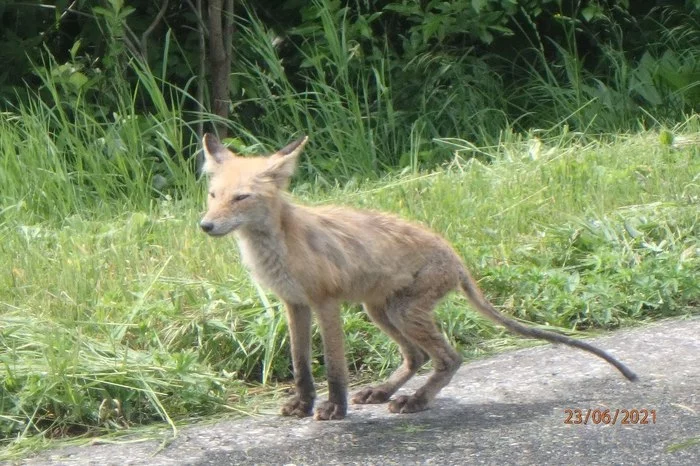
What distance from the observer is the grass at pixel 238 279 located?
5.48 meters

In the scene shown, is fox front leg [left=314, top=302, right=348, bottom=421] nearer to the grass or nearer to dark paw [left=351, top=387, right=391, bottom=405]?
dark paw [left=351, top=387, right=391, bottom=405]

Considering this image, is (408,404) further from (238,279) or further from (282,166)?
(238,279)

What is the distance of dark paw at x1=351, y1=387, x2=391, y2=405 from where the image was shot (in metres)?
5.76

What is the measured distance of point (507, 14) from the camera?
11633mm

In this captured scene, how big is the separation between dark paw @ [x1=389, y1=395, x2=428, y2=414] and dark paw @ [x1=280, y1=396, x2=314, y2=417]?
0.41 metres

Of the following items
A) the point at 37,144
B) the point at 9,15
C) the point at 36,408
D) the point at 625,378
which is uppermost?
the point at 9,15

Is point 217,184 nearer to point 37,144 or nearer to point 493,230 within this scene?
point 493,230

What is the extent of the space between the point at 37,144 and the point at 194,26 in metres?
3.14

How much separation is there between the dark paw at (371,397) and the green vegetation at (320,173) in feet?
1.73

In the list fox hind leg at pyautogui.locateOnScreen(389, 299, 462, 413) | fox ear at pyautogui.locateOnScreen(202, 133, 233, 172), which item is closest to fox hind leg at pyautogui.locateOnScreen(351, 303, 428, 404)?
fox hind leg at pyautogui.locateOnScreen(389, 299, 462, 413)

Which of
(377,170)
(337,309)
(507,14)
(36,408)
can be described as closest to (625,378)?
(337,309)

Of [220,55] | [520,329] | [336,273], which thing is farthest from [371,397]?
[220,55]

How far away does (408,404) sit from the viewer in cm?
555
